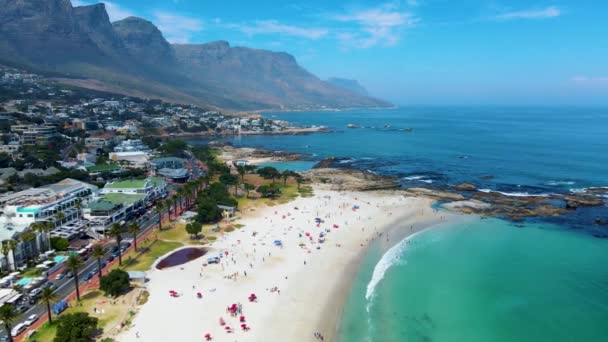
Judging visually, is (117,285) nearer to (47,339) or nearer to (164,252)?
(47,339)

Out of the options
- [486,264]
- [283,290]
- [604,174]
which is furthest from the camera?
[604,174]

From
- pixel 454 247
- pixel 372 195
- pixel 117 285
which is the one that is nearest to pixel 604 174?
pixel 372 195

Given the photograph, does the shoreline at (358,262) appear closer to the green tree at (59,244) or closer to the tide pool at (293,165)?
the green tree at (59,244)

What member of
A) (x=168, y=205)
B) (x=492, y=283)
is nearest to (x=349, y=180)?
(x=168, y=205)

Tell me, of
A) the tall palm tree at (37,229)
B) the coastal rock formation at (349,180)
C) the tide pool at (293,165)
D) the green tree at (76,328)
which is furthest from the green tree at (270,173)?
the green tree at (76,328)

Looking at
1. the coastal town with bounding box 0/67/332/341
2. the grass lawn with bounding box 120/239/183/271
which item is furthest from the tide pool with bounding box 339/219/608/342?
the grass lawn with bounding box 120/239/183/271

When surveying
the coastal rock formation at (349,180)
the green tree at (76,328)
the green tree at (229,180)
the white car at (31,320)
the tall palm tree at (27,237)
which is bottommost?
the white car at (31,320)

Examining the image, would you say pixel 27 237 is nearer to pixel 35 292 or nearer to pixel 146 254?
pixel 35 292

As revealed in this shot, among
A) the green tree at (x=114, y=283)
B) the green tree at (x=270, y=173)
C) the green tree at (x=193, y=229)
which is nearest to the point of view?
the green tree at (x=114, y=283)
